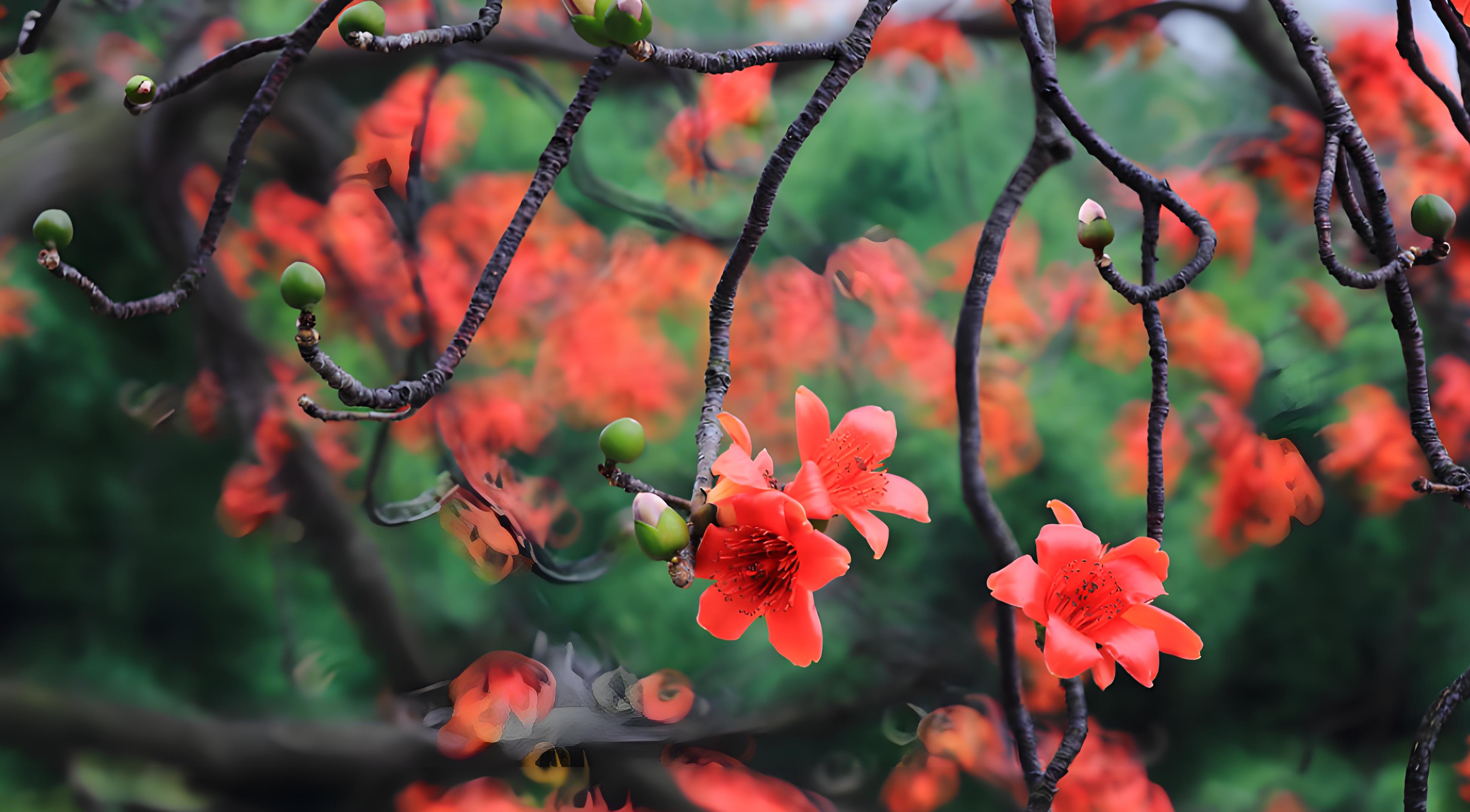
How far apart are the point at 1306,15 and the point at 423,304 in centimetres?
87

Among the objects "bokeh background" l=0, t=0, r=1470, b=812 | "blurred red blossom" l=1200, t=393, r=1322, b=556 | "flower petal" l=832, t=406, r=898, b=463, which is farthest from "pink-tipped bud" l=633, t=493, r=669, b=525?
"blurred red blossom" l=1200, t=393, r=1322, b=556

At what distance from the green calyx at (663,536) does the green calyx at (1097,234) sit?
0.17m

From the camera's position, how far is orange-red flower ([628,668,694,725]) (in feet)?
2.32

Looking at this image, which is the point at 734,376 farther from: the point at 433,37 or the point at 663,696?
the point at 433,37

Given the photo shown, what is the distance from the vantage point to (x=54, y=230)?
0.88 feet

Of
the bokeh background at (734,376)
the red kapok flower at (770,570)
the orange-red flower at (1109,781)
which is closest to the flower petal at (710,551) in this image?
the red kapok flower at (770,570)

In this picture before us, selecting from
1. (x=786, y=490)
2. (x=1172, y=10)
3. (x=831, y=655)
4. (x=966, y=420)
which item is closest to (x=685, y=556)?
(x=786, y=490)

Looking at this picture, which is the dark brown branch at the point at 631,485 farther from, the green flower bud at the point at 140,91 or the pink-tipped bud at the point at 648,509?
the green flower bud at the point at 140,91

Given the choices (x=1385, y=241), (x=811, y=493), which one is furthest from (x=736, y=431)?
(x=1385, y=241)

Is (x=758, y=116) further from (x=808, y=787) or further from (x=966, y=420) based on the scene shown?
(x=808, y=787)

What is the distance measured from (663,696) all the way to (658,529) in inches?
22.3

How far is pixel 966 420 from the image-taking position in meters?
0.45

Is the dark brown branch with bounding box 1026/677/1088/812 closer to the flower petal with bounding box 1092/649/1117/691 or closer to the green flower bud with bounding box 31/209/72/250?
the flower petal with bounding box 1092/649/1117/691

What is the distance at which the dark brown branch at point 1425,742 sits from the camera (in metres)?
0.27
